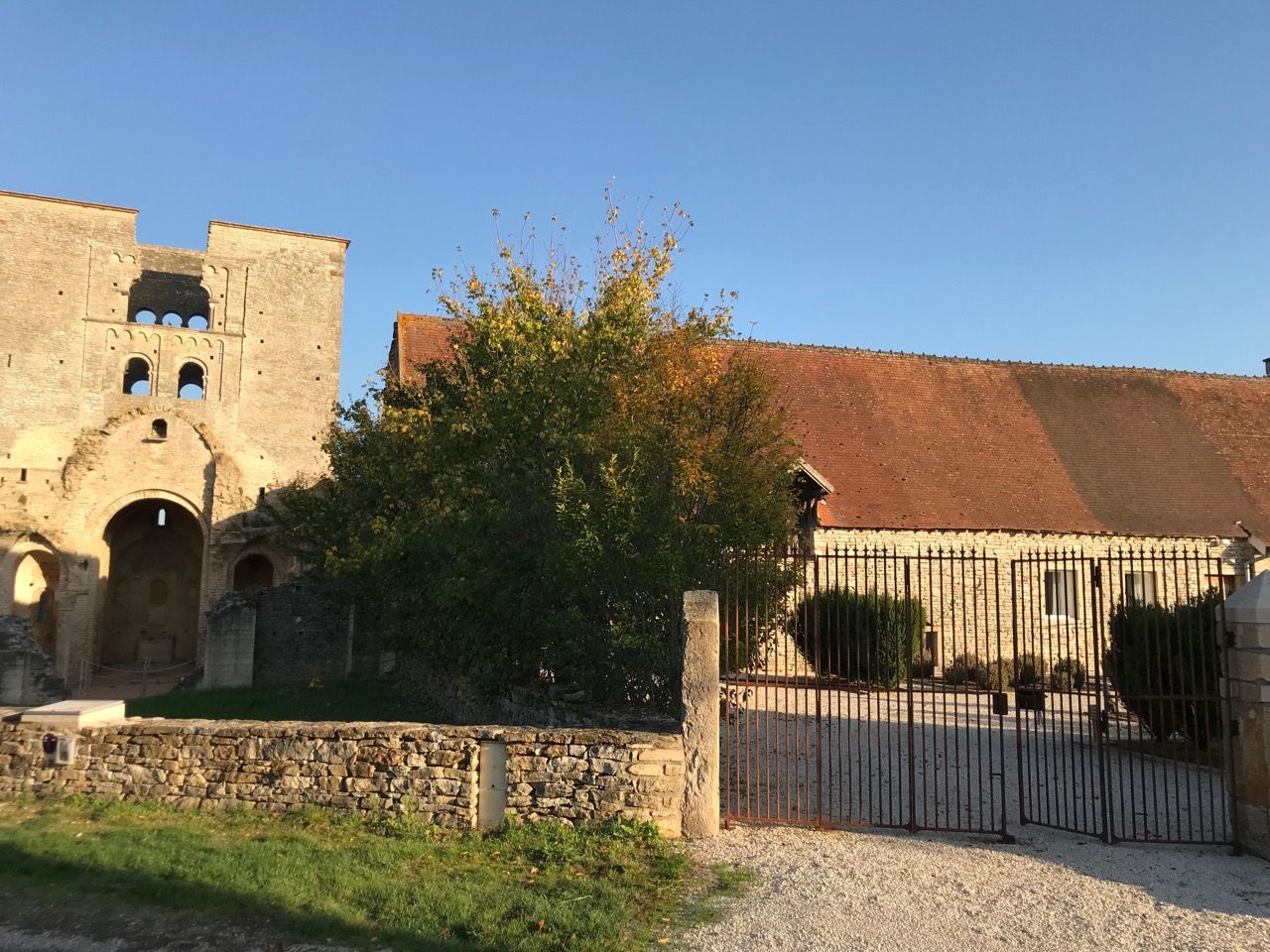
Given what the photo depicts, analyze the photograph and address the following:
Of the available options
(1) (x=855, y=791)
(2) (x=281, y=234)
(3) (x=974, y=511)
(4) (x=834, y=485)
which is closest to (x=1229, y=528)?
(3) (x=974, y=511)

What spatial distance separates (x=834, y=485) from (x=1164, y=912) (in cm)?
1405

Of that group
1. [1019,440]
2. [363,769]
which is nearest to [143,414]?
[363,769]

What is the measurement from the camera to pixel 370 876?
19.9 feet

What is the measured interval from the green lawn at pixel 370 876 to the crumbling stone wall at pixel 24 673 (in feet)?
50.5

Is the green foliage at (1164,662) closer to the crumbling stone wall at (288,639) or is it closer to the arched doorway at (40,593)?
the crumbling stone wall at (288,639)

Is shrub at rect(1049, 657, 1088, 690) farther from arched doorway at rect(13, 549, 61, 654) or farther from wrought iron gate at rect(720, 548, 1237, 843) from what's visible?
arched doorway at rect(13, 549, 61, 654)

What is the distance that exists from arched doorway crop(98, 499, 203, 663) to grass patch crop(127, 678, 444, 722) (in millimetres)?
10767

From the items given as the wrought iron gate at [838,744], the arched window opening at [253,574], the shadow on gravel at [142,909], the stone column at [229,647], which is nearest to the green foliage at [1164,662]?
the wrought iron gate at [838,744]

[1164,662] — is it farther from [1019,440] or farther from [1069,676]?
[1019,440]

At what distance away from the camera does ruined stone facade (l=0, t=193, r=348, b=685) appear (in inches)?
1003

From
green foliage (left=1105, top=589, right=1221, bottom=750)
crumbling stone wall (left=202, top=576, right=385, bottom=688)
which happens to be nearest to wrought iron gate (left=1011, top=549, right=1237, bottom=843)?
green foliage (left=1105, top=589, right=1221, bottom=750)

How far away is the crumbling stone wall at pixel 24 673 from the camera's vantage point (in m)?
20.0

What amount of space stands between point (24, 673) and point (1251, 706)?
23601mm

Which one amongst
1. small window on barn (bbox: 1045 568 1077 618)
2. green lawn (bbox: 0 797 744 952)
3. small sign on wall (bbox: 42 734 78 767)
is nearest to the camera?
green lawn (bbox: 0 797 744 952)
